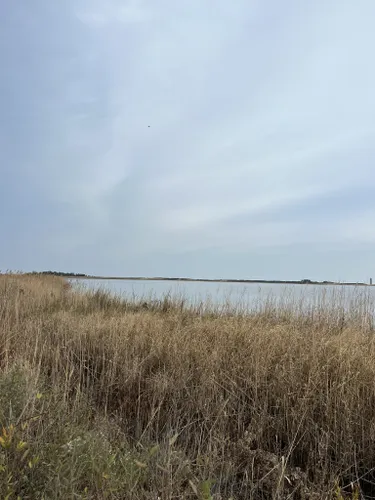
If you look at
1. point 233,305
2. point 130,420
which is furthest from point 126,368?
point 233,305

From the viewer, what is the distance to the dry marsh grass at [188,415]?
181 centimetres

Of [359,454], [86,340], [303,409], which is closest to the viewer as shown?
[359,454]

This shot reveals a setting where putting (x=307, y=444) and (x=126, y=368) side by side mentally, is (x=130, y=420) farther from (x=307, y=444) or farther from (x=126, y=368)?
(x=307, y=444)

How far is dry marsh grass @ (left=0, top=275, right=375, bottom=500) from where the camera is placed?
181cm

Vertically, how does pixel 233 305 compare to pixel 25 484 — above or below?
above

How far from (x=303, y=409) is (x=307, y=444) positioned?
0.25 metres

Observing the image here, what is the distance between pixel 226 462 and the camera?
7.82 feet

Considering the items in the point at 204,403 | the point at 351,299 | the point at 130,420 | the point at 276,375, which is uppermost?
the point at 351,299

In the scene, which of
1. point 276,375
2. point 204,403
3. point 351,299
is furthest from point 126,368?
point 351,299

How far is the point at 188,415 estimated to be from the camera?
315cm

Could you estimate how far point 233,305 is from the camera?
745cm

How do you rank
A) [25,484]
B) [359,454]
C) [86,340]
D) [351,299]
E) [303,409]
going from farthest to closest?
[351,299], [86,340], [303,409], [359,454], [25,484]

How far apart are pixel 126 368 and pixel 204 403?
3.11 feet

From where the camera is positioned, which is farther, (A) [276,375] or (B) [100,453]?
(A) [276,375]
